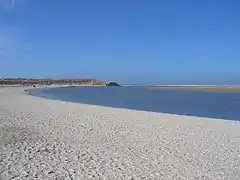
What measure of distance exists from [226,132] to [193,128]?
151 centimetres

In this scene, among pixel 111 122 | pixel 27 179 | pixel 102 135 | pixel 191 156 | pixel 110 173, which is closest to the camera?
pixel 27 179

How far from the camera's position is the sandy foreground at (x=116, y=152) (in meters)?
6.93

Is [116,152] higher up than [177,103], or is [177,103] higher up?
[177,103]

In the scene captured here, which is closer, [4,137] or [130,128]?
[4,137]

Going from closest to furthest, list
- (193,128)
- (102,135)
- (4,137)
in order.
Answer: (4,137) → (102,135) → (193,128)

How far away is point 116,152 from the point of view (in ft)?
29.3

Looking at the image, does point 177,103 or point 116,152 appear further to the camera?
point 177,103

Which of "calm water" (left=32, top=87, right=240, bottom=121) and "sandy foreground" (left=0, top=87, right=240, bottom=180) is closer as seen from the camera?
"sandy foreground" (left=0, top=87, right=240, bottom=180)

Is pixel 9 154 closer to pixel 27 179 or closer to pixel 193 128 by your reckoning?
pixel 27 179

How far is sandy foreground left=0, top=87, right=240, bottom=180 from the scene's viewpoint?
22.7 ft

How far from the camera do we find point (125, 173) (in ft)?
22.7

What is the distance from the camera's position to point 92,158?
8.16 m

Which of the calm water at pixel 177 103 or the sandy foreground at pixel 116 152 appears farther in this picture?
the calm water at pixel 177 103

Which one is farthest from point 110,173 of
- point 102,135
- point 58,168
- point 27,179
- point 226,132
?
point 226,132
